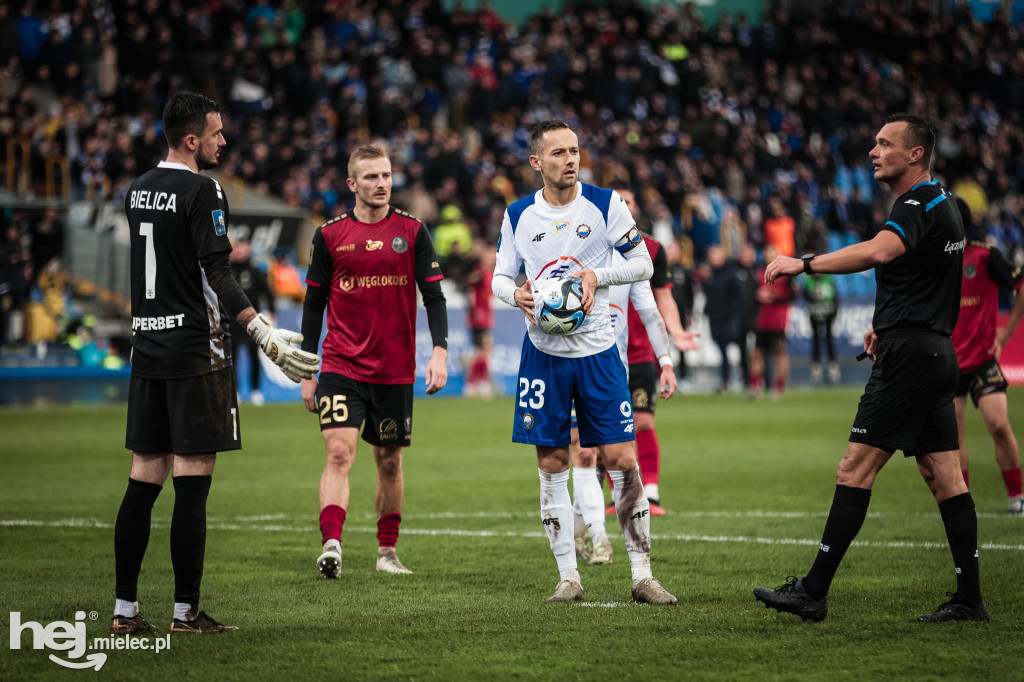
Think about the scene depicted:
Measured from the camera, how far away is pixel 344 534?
932 centimetres

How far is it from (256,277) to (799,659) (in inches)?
685

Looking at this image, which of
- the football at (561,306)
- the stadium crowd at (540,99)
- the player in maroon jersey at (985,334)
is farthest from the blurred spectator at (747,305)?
the football at (561,306)

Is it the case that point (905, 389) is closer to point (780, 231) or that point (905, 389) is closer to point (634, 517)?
point (634, 517)

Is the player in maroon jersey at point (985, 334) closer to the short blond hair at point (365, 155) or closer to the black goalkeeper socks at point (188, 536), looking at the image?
the short blond hair at point (365, 155)

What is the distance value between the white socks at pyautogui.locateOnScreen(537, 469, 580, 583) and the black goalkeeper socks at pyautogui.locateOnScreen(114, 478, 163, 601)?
2010 millimetres

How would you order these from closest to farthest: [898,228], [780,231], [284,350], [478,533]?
[284,350] → [898,228] → [478,533] → [780,231]

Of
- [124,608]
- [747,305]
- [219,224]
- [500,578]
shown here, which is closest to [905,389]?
[500,578]

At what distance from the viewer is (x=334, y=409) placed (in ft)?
25.4

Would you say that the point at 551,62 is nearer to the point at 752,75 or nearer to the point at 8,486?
the point at 752,75

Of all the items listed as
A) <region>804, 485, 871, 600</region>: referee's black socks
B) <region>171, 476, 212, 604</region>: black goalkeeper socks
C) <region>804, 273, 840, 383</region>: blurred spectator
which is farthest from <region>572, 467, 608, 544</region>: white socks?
<region>804, 273, 840, 383</region>: blurred spectator

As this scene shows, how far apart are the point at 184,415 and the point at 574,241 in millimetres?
2192

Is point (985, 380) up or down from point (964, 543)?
up

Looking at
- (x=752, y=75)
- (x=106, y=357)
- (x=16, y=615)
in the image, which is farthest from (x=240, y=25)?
(x=16, y=615)

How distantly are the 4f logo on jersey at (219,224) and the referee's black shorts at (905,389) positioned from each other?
300 cm
